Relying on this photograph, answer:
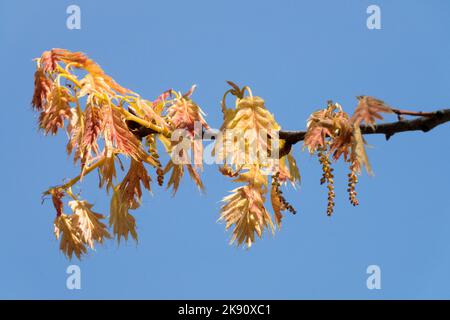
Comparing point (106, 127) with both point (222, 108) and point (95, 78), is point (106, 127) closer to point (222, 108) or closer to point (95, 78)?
point (95, 78)

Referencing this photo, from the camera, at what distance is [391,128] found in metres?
1.93

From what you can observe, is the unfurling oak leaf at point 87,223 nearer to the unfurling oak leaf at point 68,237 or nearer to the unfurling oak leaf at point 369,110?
the unfurling oak leaf at point 68,237

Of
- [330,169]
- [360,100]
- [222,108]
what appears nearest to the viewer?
[360,100]

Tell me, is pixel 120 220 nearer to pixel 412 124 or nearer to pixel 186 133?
pixel 186 133

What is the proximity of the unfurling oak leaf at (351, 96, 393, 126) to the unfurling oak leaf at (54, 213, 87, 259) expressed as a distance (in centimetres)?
148

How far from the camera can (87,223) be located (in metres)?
2.74

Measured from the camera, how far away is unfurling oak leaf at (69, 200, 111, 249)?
2.71 meters

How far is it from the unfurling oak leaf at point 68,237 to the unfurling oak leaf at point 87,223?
2 cm

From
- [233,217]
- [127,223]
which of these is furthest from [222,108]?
[127,223]

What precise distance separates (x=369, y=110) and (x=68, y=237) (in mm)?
1569

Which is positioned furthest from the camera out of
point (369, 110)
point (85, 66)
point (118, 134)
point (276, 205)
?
point (276, 205)

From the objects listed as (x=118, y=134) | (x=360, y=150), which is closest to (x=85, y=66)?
(x=118, y=134)

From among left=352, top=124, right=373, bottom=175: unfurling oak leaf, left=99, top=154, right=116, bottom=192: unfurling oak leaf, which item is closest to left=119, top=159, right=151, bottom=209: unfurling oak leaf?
left=99, top=154, right=116, bottom=192: unfurling oak leaf

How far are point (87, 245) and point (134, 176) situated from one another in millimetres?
515
